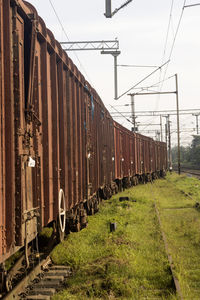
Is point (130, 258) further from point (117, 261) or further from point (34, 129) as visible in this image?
point (34, 129)

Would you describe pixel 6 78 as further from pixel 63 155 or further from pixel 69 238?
pixel 69 238

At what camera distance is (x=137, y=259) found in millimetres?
6824

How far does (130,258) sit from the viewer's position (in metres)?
6.80

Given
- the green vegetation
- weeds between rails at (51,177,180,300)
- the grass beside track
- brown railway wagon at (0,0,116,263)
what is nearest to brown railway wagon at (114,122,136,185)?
the green vegetation

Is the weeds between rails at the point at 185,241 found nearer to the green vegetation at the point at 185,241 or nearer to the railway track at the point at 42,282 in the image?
the green vegetation at the point at 185,241

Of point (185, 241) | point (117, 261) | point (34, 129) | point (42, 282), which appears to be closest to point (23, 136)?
point (34, 129)

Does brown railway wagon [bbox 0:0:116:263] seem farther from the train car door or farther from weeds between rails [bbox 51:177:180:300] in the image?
weeds between rails [bbox 51:177:180:300]

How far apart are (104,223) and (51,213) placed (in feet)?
16.7

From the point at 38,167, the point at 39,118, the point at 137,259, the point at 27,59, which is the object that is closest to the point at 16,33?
the point at 27,59

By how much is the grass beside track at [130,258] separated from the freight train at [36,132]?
0.77 meters

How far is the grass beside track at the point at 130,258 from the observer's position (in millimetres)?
5363

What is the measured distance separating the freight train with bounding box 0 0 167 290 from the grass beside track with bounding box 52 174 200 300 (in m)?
0.77

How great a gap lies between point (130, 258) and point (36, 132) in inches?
132

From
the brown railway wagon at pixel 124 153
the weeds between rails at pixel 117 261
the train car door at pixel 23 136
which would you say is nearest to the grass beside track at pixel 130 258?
the weeds between rails at pixel 117 261
